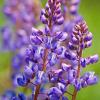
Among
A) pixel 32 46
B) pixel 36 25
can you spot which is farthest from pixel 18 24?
pixel 32 46

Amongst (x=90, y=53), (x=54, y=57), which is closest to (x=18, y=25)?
(x=90, y=53)

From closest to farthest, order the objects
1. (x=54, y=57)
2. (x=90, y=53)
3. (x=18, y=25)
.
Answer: (x=54, y=57), (x=18, y=25), (x=90, y=53)

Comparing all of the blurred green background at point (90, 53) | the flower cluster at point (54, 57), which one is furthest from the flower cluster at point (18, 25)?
the flower cluster at point (54, 57)

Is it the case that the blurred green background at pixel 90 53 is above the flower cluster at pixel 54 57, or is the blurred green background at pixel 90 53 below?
above

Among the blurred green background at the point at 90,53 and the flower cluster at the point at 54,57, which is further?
the blurred green background at the point at 90,53

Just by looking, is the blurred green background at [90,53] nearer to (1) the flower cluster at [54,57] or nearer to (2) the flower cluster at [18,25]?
(2) the flower cluster at [18,25]

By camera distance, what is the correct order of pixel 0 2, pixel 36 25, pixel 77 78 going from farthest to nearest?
pixel 0 2, pixel 36 25, pixel 77 78

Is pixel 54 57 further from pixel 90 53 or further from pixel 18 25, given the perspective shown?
pixel 90 53

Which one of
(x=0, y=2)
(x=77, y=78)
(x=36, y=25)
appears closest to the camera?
(x=77, y=78)

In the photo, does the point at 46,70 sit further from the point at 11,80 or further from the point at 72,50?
the point at 11,80
